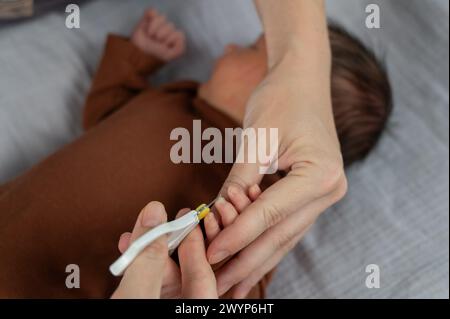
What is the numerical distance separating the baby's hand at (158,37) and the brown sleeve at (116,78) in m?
0.04

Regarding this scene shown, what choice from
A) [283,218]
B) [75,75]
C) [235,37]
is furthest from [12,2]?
[283,218]

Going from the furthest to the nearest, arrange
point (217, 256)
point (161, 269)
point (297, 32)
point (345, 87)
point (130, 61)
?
point (130, 61) → point (345, 87) → point (297, 32) → point (217, 256) → point (161, 269)

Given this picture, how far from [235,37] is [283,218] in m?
0.72

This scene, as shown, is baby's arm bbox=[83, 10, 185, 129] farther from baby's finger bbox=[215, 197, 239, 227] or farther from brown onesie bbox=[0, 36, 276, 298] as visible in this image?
baby's finger bbox=[215, 197, 239, 227]

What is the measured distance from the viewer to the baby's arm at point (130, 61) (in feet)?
3.58

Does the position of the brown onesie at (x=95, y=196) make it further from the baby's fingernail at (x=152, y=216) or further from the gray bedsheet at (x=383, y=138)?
the baby's fingernail at (x=152, y=216)

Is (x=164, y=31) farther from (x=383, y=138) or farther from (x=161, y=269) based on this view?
(x=161, y=269)

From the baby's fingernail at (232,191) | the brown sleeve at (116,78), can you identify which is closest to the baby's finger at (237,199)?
the baby's fingernail at (232,191)

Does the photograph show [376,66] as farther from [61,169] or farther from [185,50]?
[61,169]

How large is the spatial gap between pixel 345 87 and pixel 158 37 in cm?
48

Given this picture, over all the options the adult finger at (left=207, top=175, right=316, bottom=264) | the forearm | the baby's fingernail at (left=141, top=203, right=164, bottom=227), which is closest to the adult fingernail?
the adult finger at (left=207, top=175, right=316, bottom=264)

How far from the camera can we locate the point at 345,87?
3.40 ft

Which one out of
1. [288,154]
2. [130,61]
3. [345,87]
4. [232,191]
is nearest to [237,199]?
[232,191]
